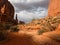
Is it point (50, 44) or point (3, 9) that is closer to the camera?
point (50, 44)

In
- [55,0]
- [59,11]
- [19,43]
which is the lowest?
[19,43]

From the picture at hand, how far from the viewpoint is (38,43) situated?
10266 mm

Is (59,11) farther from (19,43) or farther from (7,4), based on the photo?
(19,43)

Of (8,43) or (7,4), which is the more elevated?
(7,4)

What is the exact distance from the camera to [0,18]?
32688 millimetres

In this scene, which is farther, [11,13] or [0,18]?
[11,13]

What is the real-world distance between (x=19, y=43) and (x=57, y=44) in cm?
261

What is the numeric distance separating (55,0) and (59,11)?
6.45m

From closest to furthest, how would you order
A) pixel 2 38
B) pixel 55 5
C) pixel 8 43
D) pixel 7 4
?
pixel 8 43
pixel 2 38
pixel 55 5
pixel 7 4

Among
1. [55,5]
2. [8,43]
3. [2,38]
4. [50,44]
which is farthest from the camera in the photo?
[55,5]

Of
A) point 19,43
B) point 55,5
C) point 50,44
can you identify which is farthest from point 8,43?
point 55,5

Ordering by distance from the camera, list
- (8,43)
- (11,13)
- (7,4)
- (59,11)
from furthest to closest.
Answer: (11,13), (7,4), (59,11), (8,43)

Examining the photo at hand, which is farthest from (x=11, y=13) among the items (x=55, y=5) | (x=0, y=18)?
(x=55, y=5)

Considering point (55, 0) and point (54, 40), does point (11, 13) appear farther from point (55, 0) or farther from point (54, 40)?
point (54, 40)
